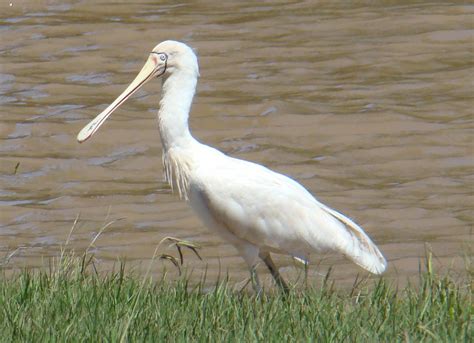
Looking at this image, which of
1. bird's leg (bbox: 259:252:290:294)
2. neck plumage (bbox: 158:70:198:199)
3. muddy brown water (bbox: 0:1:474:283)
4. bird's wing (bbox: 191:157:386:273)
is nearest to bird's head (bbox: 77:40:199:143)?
neck plumage (bbox: 158:70:198:199)

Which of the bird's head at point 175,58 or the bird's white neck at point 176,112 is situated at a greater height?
the bird's head at point 175,58

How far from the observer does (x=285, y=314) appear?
5703 mm

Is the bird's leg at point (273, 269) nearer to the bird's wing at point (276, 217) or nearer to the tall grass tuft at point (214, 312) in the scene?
the bird's wing at point (276, 217)

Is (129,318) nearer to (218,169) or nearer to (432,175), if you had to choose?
(218,169)

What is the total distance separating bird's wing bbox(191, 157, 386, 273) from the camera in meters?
7.88

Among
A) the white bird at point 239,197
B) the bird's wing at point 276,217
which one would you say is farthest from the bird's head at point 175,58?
the bird's wing at point 276,217

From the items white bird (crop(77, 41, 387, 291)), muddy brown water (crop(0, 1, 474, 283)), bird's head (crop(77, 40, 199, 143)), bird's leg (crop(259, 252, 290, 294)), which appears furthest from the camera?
muddy brown water (crop(0, 1, 474, 283))

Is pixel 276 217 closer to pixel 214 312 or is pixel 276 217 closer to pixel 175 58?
pixel 175 58

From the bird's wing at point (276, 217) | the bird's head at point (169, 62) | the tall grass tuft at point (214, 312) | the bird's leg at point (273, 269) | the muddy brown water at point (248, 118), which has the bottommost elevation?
the muddy brown water at point (248, 118)

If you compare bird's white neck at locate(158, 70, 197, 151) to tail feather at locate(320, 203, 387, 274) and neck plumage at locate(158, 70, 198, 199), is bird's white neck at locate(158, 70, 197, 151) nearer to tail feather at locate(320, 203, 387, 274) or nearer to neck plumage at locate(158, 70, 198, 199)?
neck plumage at locate(158, 70, 198, 199)

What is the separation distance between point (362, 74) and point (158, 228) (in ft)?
12.8

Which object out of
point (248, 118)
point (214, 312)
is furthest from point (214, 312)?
point (248, 118)

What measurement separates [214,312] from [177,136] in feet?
7.52

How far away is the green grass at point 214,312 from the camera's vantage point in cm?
530
